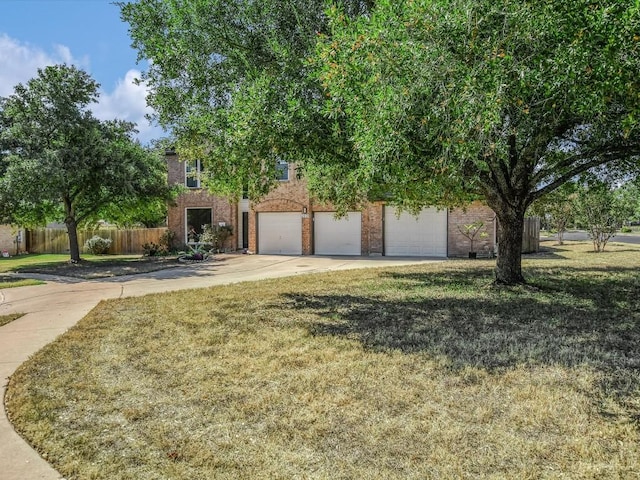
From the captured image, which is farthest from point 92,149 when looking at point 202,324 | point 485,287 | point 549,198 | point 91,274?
point 549,198

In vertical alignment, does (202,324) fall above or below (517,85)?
below

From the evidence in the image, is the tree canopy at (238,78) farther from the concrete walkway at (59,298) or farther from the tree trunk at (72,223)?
the tree trunk at (72,223)

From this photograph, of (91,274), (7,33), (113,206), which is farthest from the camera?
(113,206)

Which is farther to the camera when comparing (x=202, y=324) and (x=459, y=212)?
(x=459, y=212)

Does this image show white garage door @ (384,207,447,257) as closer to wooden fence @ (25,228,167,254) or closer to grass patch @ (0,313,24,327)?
wooden fence @ (25,228,167,254)

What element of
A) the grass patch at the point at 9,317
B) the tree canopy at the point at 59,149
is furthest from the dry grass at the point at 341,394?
the tree canopy at the point at 59,149

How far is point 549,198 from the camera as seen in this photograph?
18.4 meters

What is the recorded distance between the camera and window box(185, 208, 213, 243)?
82.2ft

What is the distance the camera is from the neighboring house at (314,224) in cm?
2169

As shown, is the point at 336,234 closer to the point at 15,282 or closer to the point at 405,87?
the point at 15,282

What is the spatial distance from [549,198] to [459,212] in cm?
412

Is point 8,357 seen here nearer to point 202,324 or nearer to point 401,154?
point 202,324

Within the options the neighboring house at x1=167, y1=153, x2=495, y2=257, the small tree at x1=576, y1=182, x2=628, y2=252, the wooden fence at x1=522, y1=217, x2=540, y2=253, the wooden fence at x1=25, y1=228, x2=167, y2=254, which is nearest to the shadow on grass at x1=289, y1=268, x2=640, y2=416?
the neighboring house at x1=167, y1=153, x2=495, y2=257

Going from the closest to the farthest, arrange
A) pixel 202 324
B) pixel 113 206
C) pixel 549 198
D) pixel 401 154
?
pixel 401 154, pixel 202 324, pixel 549 198, pixel 113 206
